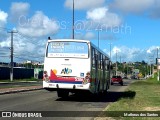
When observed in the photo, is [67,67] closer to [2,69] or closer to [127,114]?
[127,114]

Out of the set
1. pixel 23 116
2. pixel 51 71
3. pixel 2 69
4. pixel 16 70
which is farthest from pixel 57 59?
pixel 16 70

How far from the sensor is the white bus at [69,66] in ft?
74.6

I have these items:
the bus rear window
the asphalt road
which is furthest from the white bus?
the asphalt road

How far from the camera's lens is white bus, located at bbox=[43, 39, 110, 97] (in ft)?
74.6

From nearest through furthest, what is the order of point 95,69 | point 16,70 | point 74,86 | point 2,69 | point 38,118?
1. point 38,118
2. point 74,86
3. point 95,69
4. point 2,69
5. point 16,70

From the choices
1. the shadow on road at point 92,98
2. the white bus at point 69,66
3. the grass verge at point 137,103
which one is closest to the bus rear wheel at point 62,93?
the shadow on road at point 92,98

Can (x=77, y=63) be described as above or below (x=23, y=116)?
above

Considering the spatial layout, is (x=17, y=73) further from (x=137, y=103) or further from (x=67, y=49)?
(x=137, y=103)

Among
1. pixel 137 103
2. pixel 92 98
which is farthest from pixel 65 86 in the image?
pixel 92 98

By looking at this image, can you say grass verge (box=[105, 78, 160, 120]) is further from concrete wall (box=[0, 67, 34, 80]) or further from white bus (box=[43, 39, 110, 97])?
concrete wall (box=[0, 67, 34, 80])

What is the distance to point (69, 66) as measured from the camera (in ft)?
75.6

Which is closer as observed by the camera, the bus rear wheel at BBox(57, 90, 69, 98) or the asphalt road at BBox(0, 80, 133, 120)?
the asphalt road at BBox(0, 80, 133, 120)

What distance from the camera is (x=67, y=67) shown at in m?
23.0

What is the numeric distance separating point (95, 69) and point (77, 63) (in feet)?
6.63
